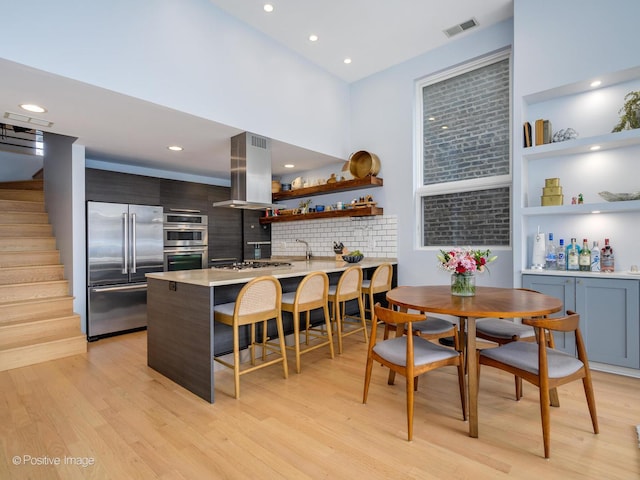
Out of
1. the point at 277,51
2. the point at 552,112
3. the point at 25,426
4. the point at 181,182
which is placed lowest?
the point at 25,426

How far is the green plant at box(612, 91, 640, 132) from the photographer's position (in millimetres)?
2938

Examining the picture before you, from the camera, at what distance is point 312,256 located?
5.82m

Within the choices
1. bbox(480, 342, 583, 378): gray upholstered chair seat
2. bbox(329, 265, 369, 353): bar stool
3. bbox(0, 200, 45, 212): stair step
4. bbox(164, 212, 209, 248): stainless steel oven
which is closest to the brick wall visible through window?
bbox(329, 265, 369, 353): bar stool

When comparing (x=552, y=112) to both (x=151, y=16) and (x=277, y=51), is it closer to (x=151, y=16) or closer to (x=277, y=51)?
(x=277, y=51)

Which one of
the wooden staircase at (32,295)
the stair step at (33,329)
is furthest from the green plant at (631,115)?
the stair step at (33,329)

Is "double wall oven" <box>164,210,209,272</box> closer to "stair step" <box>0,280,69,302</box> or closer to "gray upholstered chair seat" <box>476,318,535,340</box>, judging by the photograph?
"stair step" <box>0,280,69,302</box>

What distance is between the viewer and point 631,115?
9.71ft

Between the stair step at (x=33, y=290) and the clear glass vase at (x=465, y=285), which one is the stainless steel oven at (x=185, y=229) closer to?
the stair step at (x=33, y=290)

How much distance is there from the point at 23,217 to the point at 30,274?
3.50 ft

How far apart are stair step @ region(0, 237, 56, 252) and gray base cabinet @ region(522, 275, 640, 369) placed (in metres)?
6.17

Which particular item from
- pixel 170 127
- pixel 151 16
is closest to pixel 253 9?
pixel 151 16

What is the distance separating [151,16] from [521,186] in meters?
3.89

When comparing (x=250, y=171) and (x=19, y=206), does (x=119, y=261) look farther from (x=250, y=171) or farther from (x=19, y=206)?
(x=250, y=171)

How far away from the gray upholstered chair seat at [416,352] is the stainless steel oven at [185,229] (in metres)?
3.99
